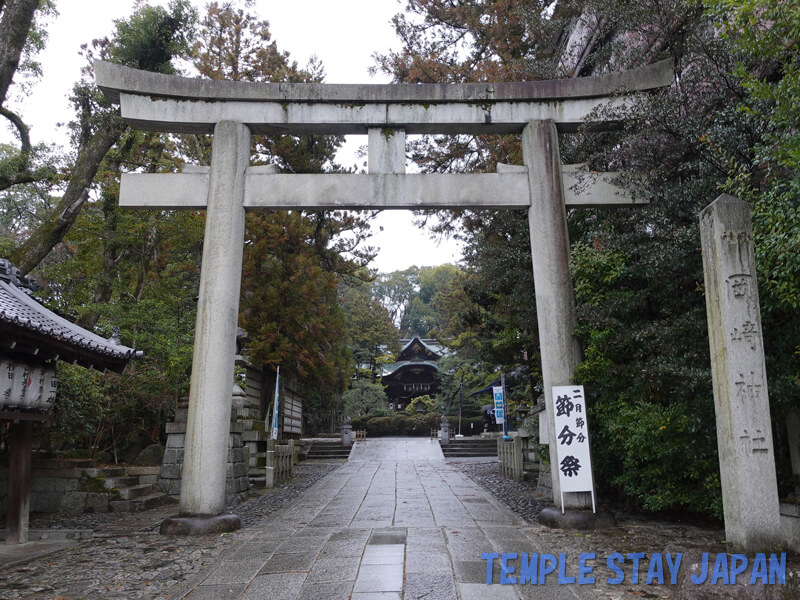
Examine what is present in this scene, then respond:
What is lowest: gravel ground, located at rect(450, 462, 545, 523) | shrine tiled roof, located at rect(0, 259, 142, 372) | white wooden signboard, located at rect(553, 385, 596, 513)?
gravel ground, located at rect(450, 462, 545, 523)

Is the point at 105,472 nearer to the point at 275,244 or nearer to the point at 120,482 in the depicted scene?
the point at 120,482

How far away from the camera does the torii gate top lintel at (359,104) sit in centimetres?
740

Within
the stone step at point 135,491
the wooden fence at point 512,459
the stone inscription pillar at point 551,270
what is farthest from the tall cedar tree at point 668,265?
the stone step at point 135,491

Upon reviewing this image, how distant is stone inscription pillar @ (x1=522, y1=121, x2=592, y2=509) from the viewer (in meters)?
6.91

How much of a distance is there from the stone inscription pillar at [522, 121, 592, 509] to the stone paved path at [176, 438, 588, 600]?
1.47 m

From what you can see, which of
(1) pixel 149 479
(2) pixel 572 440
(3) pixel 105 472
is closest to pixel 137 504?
(3) pixel 105 472

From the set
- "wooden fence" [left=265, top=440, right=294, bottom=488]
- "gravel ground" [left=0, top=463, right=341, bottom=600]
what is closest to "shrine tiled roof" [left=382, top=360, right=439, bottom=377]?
"wooden fence" [left=265, top=440, right=294, bottom=488]

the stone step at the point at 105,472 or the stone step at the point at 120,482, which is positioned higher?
the stone step at the point at 105,472

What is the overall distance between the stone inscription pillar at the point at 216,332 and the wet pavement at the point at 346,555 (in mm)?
678

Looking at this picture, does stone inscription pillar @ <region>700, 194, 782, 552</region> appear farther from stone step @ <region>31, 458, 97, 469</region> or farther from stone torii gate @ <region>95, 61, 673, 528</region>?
stone step @ <region>31, 458, 97, 469</region>

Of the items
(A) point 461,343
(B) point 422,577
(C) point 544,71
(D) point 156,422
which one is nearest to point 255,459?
(D) point 156,422

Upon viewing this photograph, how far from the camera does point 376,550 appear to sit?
18.1 feet

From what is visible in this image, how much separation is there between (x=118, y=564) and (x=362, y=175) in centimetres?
516

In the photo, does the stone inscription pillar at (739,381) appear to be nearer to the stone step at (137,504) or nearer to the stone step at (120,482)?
the stone step at (137,504)
